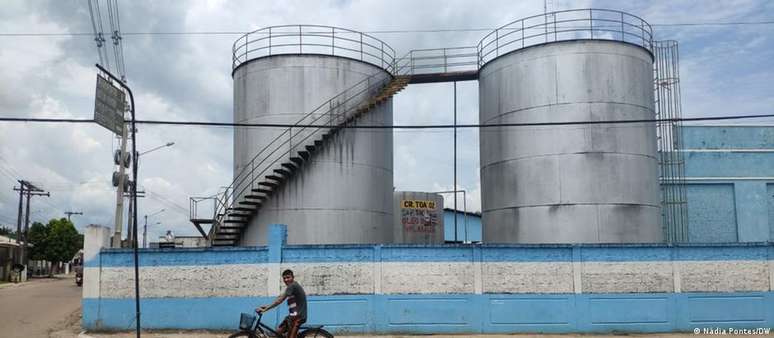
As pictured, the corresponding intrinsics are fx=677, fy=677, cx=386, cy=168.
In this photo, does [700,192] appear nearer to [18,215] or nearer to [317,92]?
[317,92]

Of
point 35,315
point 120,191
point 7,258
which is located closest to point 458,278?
point 35,315

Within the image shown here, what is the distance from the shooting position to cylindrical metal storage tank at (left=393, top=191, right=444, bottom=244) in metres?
35.0

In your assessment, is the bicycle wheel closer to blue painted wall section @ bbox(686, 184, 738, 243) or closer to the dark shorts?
the dark shorts

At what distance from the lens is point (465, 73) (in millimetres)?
25219

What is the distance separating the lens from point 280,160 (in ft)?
73.9

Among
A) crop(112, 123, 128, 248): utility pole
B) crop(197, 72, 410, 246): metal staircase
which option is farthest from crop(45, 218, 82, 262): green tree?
crop(197, 72, 410, 246): metal staircase

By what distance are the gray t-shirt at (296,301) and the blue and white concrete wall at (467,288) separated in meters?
5.04

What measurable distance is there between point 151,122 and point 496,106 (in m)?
11.4

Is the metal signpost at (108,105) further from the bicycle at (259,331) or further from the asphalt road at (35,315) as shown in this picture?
the bicycle at (259,331)

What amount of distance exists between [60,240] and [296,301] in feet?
218

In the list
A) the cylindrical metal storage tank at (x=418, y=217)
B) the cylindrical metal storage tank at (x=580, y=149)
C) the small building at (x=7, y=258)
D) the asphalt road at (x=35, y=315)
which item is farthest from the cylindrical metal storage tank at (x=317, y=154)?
the small building at (x=7, y=258)

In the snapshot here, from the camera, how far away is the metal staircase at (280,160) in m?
22.1

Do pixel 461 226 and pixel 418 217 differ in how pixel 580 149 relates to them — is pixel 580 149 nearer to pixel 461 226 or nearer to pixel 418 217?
pixel 418 217

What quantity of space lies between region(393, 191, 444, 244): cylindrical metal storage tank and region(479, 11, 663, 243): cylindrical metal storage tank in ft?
41.4
